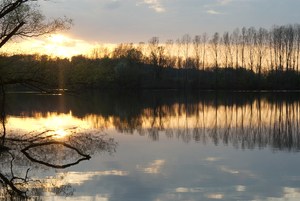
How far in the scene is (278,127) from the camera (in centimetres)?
2306

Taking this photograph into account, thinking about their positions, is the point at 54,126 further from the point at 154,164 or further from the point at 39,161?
the point at 154,164

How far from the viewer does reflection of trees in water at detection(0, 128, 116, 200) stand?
975cm

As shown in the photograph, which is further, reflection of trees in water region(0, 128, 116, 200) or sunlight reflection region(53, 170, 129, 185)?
sunlight reflection region(53, 170, 129, 185)

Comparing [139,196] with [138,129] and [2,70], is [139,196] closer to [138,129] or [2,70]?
[2,70]

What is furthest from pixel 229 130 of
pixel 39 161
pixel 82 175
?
pixel 82 175

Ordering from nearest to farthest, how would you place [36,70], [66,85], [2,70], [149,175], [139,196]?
1. [139,196]
2. [149,175]
3. [36,70]
4. [66,85]
5. [2,70]

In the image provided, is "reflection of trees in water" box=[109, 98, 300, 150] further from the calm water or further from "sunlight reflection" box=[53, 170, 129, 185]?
"sunlight reflection" box=[53, 170, 129, 185]

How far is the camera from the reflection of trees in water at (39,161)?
975cm

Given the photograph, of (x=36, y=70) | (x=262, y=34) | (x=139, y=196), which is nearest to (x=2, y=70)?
(x=36, y=70)

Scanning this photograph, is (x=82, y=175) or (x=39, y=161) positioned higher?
(x=39, y=161)

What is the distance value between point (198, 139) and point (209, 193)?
913 cm

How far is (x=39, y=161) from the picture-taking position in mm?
12766

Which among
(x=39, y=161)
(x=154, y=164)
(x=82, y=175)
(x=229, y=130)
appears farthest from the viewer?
(x=229, y=130)

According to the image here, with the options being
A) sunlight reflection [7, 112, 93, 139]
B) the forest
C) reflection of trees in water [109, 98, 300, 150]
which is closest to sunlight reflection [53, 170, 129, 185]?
sunlight reflection [7, 112, 93, 139]
